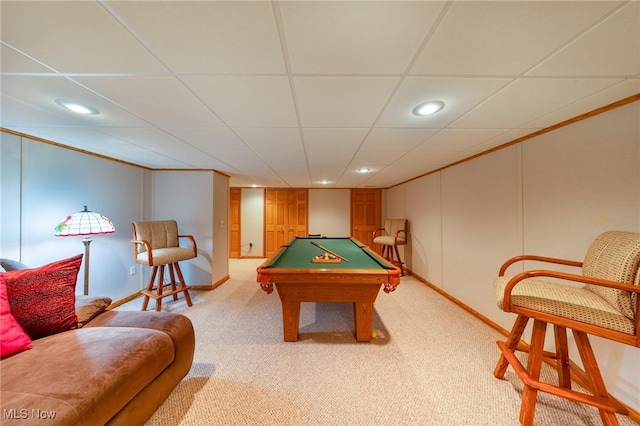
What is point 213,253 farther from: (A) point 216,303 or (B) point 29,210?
(B) point 29,210

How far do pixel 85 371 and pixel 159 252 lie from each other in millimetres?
2105

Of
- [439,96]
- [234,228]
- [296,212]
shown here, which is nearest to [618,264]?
[439,96]

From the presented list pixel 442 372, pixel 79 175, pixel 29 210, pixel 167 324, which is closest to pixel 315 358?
pixel 442 372

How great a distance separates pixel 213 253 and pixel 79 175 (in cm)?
204

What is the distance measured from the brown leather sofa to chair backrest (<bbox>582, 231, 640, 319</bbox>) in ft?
8.81

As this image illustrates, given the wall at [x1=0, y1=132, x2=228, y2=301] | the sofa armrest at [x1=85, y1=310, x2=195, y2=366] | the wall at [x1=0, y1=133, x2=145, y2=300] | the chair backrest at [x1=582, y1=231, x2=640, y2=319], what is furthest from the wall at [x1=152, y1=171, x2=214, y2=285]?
the chair backrest at [x1=582, y1=231, x2=640, y2=319]

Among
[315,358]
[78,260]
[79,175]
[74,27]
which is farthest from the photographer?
[79,175]

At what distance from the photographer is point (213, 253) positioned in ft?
12.7

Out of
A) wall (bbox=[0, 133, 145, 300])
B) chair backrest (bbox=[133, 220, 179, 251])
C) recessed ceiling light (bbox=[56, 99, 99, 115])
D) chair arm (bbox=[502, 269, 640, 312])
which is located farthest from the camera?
chair backrest (bbox=[133, 220, 179, 251])

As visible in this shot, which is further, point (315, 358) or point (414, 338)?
point (414, 338)

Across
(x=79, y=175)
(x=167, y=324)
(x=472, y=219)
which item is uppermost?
(x=79, y=175)

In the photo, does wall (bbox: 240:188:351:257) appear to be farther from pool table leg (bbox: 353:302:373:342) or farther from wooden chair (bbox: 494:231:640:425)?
wooden chair (bbox: 494:231:640:425)

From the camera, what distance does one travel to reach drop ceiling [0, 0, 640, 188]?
850 millimetres

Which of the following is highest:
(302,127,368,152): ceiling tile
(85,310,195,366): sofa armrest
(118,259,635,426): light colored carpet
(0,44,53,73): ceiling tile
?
(302,127,368,152): ceiling tile
